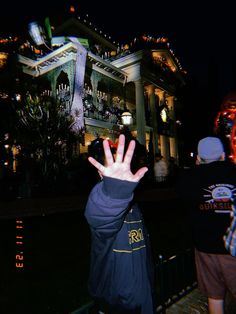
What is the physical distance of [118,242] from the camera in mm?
1875

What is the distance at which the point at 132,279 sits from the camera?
6.05 ft

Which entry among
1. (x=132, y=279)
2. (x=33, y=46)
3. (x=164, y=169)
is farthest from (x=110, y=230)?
(x=33, y=46)

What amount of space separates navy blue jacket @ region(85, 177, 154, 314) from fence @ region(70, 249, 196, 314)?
4.19ft

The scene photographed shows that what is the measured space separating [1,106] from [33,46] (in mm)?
6569

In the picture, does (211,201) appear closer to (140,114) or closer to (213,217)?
(213,217)

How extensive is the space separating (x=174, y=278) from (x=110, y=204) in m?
2.44

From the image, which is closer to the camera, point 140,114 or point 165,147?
point 140,114

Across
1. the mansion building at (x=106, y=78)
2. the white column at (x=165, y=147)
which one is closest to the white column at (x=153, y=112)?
the mansion building at (x=106, y=78)

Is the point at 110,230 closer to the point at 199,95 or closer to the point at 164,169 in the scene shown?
the point at 164,169

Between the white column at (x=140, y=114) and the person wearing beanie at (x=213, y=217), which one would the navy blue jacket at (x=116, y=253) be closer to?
the person wearing beanie at (x=213, y=217)

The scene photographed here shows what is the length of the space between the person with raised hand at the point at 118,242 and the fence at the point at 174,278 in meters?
1.24

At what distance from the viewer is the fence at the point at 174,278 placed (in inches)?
126

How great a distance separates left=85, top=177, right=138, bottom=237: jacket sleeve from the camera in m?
1.61

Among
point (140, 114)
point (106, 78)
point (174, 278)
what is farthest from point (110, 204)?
point (106, 78)
